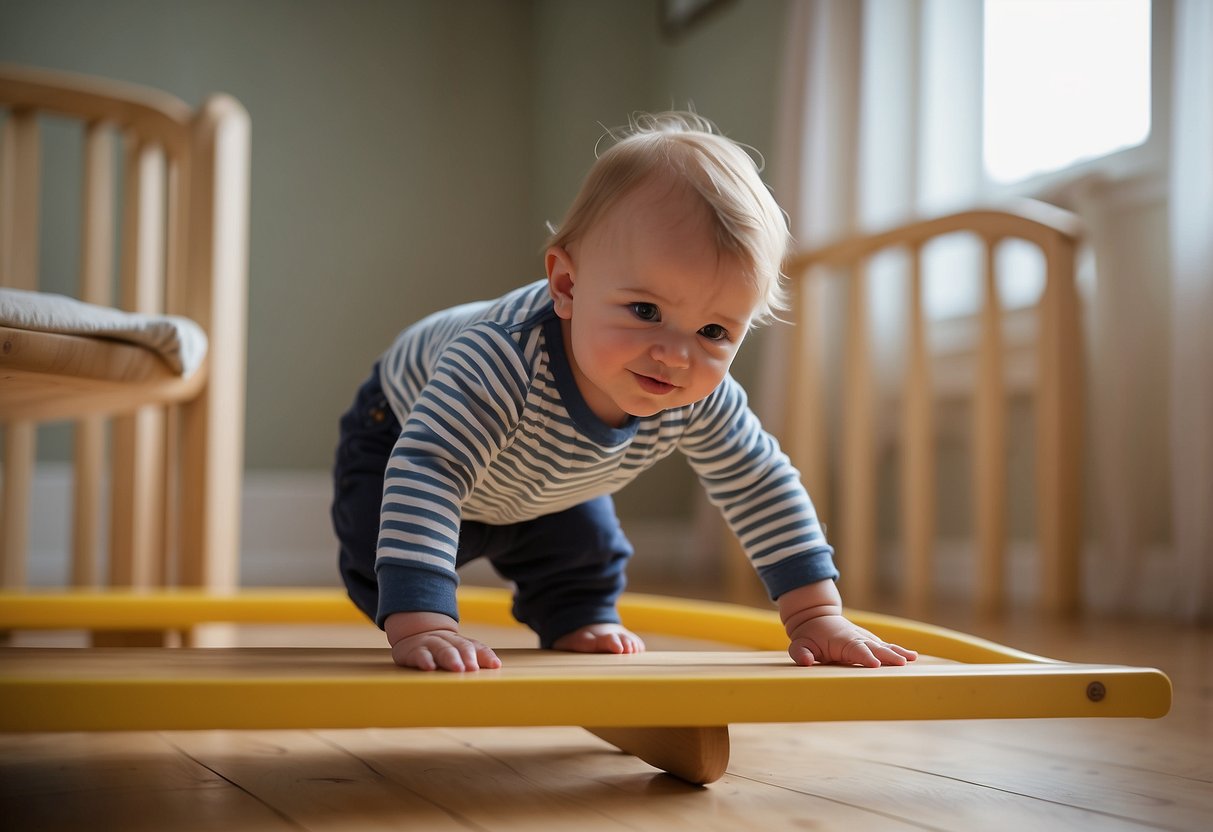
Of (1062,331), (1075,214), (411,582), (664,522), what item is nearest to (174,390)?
(411,582)

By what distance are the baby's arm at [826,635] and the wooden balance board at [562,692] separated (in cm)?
2

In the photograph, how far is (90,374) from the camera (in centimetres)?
97

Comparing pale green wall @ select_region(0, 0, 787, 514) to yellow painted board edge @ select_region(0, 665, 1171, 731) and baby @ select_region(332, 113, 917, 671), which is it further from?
yellow painted board edge @ select_region(0, 665, 1171, 731)

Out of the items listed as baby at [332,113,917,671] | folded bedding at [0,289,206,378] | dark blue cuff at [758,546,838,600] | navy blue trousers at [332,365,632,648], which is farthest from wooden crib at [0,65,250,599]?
dark blue cuff at [758,546,838,600]

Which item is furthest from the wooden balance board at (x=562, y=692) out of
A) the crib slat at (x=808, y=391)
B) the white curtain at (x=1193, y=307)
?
the crib slat at (x=808, y=391)

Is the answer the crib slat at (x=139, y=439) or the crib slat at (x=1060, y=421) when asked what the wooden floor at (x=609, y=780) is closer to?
the crib slat at (x=139, y=439)

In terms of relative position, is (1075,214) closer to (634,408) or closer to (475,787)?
(634,408)

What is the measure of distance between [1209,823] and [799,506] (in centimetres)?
33

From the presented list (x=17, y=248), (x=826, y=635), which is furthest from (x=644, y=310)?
(x=17, y=248)

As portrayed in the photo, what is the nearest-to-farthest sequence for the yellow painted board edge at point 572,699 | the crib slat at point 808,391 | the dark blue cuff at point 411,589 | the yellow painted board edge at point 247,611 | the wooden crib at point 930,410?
the yellow painted board edge at point 572,699 → the dark blue cuff at point 411,589 → the yellow painted board edge at point 247,611 → the wooden crib at point 930,410 → the crib slat at point 808,391

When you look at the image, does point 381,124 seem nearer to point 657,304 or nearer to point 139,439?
point 139,439

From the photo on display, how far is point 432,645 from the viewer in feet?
2.27

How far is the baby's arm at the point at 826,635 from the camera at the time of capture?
75 cm

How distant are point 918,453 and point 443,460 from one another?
1.41 meters
